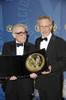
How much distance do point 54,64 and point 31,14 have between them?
1.63 meters

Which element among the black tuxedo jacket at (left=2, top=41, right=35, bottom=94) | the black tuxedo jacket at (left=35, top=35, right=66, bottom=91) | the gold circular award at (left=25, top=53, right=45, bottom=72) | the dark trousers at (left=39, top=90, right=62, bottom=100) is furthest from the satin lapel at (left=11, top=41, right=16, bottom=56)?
the dark trousers at (left=39, top=90, right=62, bottom=100)

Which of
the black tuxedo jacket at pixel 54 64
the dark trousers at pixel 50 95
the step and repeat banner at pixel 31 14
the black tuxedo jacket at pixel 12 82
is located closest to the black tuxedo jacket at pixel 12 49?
the black tuxedo jacket at pixel 12 82

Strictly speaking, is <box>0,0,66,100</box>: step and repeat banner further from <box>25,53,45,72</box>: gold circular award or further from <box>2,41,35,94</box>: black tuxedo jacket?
<box>25,53,45,72</box>: gold circular award

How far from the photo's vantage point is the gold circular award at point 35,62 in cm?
187

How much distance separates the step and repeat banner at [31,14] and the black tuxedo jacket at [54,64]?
1165 mm

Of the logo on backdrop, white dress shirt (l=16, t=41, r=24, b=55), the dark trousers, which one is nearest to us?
the dark trousers

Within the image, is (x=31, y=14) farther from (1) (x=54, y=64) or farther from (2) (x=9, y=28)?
(1) (x=54, y=64)

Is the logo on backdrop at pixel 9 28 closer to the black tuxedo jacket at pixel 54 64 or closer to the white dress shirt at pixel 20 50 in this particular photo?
the white dress shirt at pixel 20 50

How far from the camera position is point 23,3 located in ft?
10.8

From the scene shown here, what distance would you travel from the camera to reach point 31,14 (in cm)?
328

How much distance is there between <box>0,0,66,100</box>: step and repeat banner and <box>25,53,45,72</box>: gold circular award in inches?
59.6

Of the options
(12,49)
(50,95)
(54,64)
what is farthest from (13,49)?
(50,95)

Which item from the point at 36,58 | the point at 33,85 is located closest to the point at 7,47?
the point at 36,58

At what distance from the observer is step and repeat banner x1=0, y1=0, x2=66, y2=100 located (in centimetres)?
314
